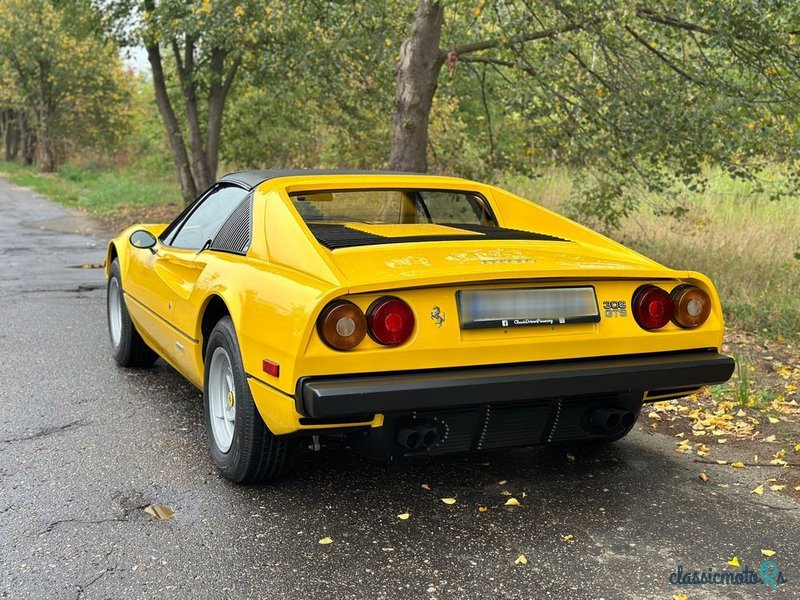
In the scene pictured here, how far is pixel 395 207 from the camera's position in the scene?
187 inches

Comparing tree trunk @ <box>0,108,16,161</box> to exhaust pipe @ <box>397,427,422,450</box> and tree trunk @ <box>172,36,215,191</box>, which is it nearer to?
tree trunk @ <box>172,36,215,191</box>

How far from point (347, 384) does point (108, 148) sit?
48.0 metres

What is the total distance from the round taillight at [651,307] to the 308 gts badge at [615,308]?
0.07 metres

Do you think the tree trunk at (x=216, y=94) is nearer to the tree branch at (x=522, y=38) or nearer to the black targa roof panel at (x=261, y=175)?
the tree branch at (x=522, y=38)

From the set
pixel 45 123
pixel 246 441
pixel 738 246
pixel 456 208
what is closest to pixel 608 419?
pixel 246 441

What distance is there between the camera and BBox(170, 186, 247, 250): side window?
4.55 meters

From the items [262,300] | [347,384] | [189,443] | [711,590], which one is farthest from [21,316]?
[711,590]

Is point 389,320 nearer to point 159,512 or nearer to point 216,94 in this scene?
point 159,512

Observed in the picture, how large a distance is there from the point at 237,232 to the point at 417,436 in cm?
156

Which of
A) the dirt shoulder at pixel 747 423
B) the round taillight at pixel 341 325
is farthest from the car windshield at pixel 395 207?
the dirt shoulder at pixel 747 423

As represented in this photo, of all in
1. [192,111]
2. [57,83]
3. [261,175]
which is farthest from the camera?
[57,83]

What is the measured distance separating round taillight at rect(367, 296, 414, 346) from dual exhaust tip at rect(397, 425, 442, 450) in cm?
36

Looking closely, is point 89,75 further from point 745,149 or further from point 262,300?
point 262,300

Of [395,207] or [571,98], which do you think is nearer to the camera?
[395,207]
